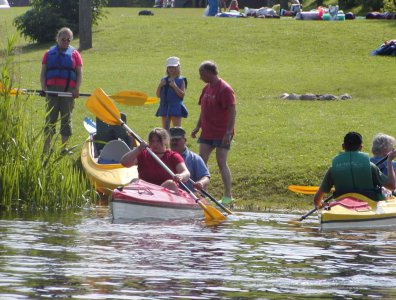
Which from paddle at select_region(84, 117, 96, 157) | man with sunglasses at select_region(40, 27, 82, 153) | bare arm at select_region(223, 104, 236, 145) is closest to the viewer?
bare arm at select_region(223, 104, 236, 145)

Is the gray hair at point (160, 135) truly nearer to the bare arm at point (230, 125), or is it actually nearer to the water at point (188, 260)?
the water at point (188, 260)

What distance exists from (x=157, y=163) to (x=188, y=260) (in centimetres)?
403

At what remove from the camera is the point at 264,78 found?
119 feet

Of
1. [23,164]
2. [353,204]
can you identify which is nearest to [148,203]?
[23,164]

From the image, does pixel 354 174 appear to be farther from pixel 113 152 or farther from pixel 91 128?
pixel 91 128

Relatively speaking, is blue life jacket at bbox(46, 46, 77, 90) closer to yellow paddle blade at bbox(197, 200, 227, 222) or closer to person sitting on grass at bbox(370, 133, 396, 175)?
yellow paddle blade at bbox(197, 200, 227, 222)

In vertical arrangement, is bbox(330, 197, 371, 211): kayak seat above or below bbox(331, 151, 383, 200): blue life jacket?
below

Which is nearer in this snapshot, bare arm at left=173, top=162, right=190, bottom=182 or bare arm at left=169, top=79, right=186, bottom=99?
bare arm at left=173, top=162, right=190, bottom=182

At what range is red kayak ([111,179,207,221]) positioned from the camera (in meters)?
15.5

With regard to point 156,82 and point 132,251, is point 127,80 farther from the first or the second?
point 132,251

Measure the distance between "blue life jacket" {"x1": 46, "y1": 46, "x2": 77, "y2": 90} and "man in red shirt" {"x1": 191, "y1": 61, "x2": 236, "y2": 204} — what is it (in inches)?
117

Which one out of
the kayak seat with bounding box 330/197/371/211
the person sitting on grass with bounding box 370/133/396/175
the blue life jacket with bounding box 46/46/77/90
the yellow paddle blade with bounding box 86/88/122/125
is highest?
the blue life jacket with bounding box 46/46/77/90

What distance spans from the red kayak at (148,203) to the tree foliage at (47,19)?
30787mm

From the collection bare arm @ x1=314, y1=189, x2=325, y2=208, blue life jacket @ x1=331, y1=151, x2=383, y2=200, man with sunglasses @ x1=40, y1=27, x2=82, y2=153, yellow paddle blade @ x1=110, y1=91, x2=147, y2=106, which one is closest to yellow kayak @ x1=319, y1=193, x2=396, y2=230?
blue life jacket @ x1=331, y1=151, x2=383, y2=200
